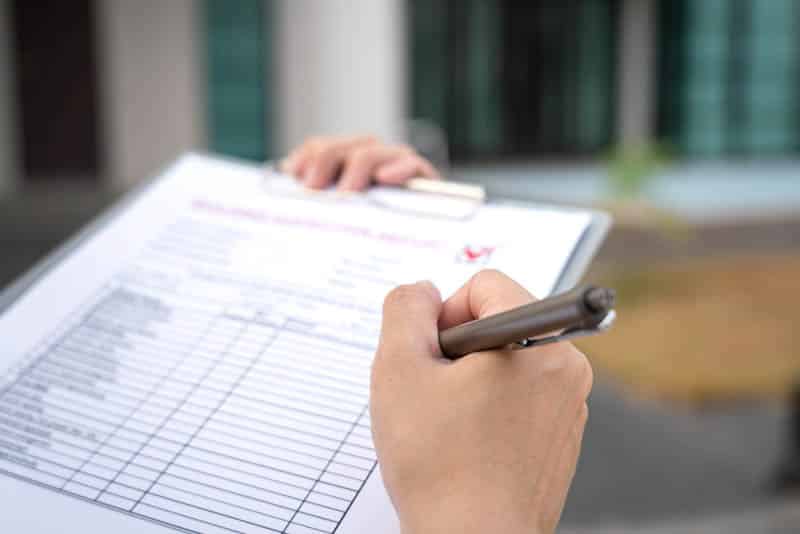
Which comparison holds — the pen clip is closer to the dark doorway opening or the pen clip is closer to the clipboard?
the clipboard

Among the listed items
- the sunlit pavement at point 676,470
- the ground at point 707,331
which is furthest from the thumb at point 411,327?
the ground at point 707,331

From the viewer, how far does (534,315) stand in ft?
1.28

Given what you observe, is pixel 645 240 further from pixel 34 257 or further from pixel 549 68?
pixel 34 257

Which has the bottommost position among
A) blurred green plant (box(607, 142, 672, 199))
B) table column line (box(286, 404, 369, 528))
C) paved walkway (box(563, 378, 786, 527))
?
paved walkway (box(563, 378, 786, 527))

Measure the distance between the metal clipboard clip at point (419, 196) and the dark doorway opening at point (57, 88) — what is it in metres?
5.67

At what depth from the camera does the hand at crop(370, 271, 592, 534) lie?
42cm

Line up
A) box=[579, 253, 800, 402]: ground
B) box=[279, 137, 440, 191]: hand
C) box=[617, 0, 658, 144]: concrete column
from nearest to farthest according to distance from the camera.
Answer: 1. box=[279, 137, 440, 191]: hand
2. box=[579, 253, 800, 402]: ground
3. box=[617, 0, 658, 144]: concrete column

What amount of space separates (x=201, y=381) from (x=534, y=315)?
0.25 meters

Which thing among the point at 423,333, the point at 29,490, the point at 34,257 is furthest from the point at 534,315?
the point at 34,257

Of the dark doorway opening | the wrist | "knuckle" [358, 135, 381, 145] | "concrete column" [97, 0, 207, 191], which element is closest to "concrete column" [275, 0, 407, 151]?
"concrete column" [97, 0, 207, 191]

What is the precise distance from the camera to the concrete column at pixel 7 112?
5.68 metres

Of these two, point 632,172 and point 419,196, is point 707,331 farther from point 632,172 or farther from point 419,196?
point 419,196

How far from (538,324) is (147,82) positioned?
19.5ft

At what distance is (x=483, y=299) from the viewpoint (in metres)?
0.48
